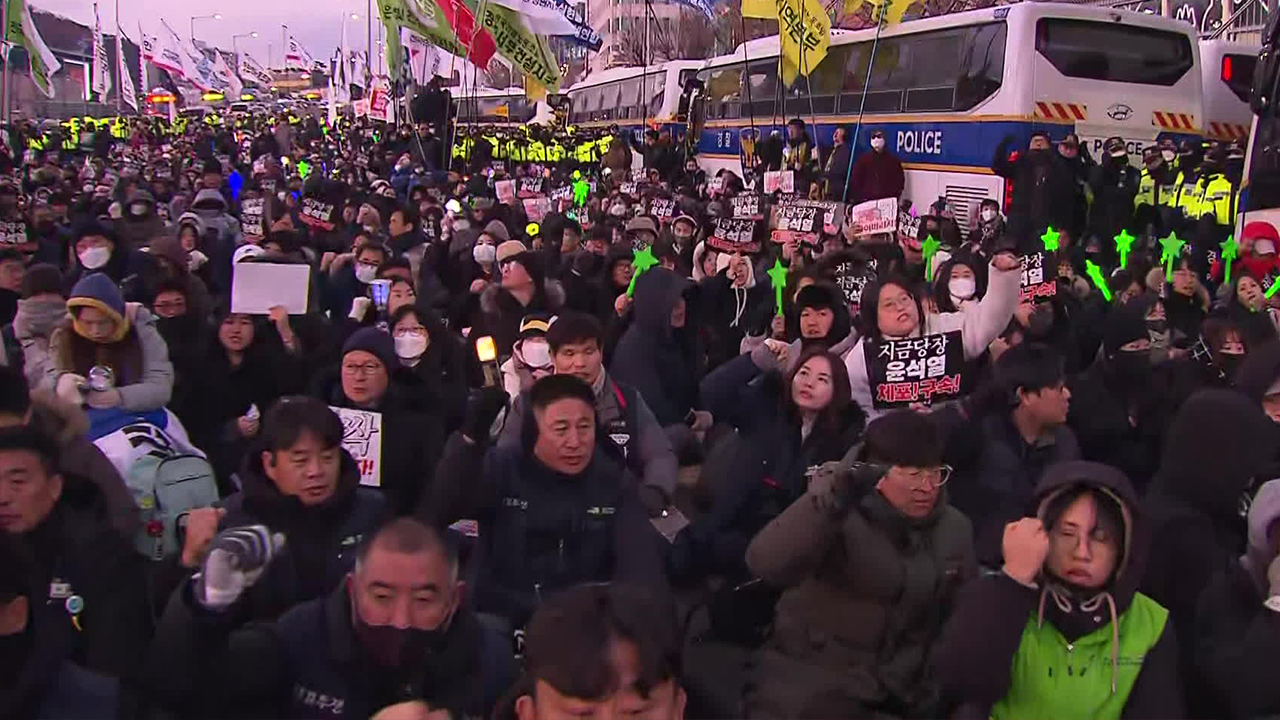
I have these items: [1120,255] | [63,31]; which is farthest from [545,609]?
[63,31]

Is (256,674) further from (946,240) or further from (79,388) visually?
(946,240)

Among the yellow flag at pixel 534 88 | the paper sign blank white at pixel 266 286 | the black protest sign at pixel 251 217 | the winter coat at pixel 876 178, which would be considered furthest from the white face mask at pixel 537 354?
the yellow flag at pixel 534 88

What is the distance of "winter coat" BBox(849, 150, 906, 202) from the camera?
48.8 ft

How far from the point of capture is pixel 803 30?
13367 millimetres

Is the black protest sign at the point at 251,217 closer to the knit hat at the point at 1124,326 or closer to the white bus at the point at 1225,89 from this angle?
the knit hat at the point at 1124,326

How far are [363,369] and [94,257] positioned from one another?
437 cm

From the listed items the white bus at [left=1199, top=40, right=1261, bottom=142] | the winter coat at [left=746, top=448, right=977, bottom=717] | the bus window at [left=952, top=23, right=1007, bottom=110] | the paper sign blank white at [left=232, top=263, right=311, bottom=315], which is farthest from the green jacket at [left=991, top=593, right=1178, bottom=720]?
the white bus at [left=1199, top=40, right=1261, bottom=142]

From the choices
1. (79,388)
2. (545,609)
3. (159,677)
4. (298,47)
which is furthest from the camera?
(298,47)

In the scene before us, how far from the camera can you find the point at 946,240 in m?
10.4

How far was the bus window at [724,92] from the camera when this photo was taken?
881 inches

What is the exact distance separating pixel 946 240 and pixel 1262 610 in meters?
7.73

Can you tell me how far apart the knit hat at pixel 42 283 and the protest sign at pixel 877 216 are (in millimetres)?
5592

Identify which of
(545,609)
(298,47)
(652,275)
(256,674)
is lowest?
(256,674)

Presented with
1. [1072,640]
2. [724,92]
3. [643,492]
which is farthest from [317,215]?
[724,92]
